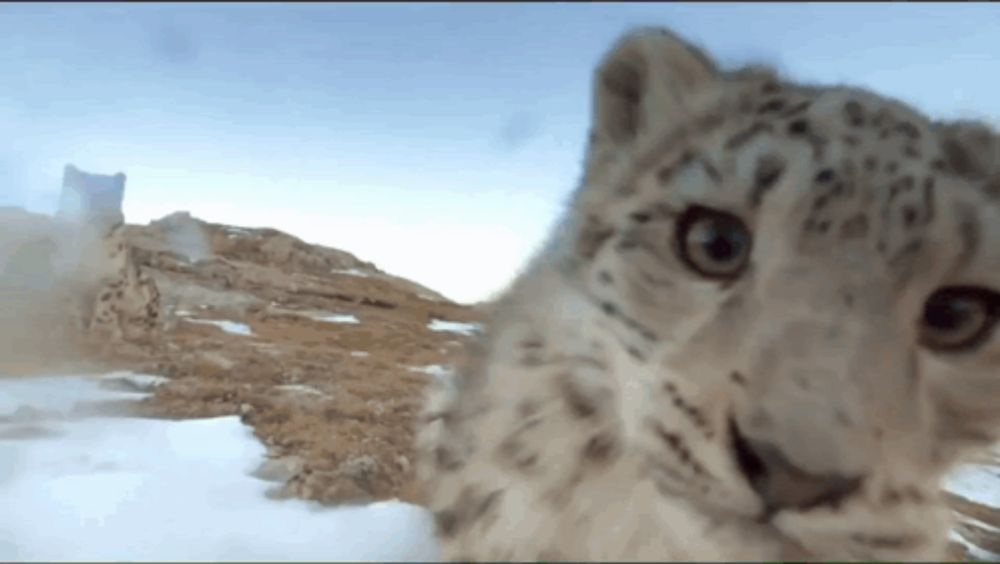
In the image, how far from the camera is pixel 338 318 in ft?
6.75

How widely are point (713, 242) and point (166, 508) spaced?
2.17 ft

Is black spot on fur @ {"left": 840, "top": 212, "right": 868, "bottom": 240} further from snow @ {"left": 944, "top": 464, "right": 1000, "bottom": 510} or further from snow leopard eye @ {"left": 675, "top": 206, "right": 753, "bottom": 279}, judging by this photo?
snow @ {"left": 944, "top": 464, "right": 1000, "bottom": 510}

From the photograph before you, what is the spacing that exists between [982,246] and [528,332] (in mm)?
374

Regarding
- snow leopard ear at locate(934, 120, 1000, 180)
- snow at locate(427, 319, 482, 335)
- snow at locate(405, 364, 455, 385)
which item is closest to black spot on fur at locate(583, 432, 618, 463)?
snow at locate(405, 364, 455, 385)

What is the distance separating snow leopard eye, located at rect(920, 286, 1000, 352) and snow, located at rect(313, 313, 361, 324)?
1.42m

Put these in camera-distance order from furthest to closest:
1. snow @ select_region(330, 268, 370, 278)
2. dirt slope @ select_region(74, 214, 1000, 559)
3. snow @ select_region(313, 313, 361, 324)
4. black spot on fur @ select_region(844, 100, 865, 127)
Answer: snow @ select_region(313, 313, 361, 324) < snow @ select_region(330, 268, 370, 278) < dirt slope @ select_region(74, 214, 1000, 559) < black spot on fur @ select_region(844, 100, 865, 127)

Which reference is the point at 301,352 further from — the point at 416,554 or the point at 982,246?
the point at 982,246

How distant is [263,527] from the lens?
1.05 m

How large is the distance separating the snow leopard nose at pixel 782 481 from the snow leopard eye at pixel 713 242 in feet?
0.61

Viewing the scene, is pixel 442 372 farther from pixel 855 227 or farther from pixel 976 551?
pixel 976 551

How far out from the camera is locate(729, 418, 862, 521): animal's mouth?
0.62 metres

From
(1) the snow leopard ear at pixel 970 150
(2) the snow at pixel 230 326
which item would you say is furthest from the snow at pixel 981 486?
(2) the snow at pixel 230 326

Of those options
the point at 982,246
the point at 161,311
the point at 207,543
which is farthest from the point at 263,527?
the point at 161,311

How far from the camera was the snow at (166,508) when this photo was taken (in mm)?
982
